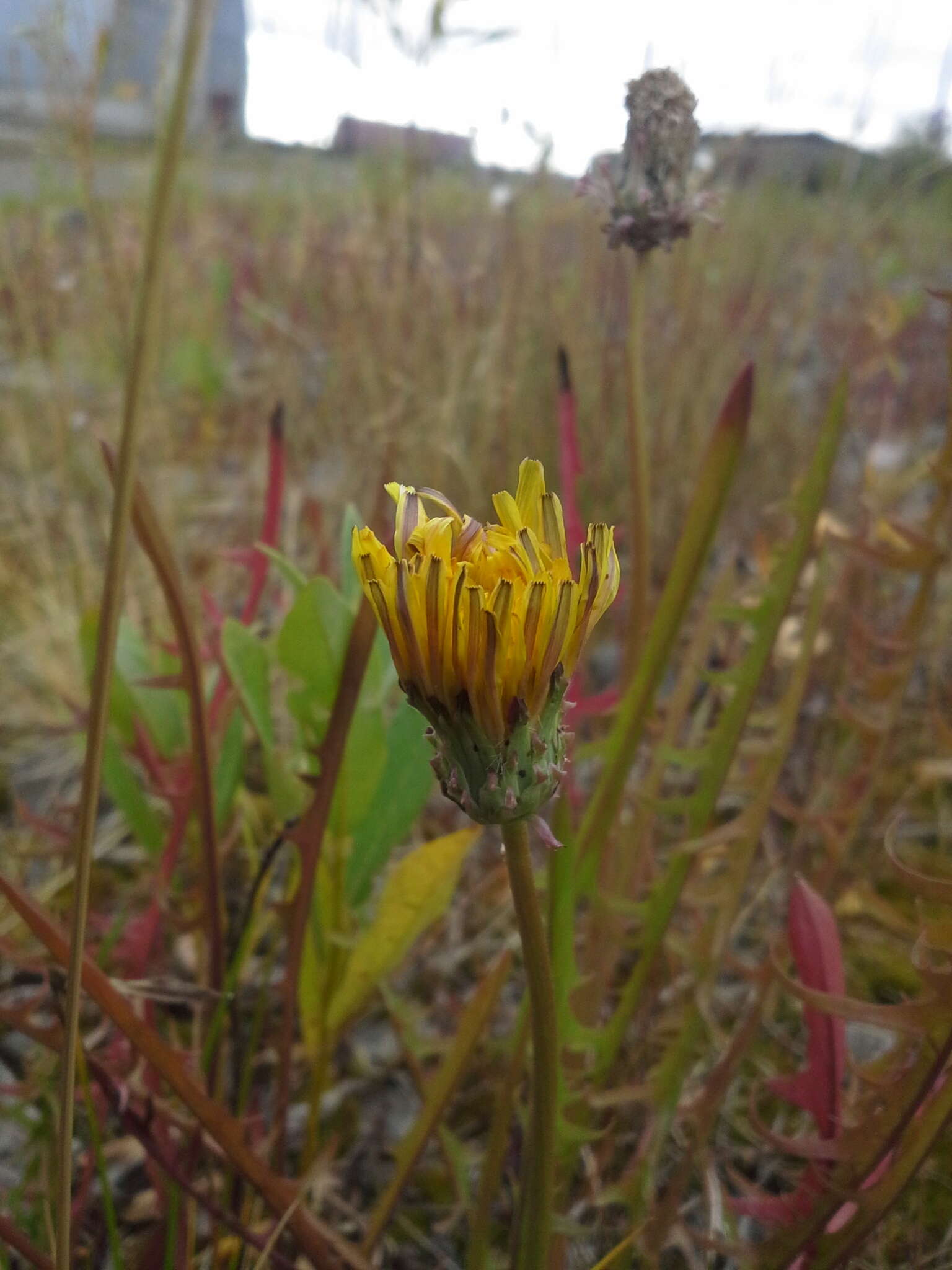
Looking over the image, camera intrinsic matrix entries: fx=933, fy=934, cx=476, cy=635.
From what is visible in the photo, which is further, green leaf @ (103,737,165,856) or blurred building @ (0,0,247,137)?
blurred building @ (0,0,247,137)

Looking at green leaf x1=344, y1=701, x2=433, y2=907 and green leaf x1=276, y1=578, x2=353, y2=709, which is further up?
green leaf x1=276, y1=578, x2=353, y2=709

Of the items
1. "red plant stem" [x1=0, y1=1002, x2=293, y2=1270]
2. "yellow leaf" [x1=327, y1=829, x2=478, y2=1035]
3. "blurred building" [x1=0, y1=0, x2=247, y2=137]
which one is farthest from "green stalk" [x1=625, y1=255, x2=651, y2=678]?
"red plant stem" [x1=0, y1=1002, x2=293, y2=1270]

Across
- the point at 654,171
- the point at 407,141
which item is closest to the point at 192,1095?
the point at 654,171

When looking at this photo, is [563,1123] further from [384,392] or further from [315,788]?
[384,392]

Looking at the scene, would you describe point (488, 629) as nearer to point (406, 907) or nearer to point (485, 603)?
point (485, 603)

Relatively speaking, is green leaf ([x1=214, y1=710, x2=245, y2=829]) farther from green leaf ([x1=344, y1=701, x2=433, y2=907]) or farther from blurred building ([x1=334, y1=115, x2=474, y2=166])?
blurred building ([x1=334, y1=115, x2=474, y2=166])

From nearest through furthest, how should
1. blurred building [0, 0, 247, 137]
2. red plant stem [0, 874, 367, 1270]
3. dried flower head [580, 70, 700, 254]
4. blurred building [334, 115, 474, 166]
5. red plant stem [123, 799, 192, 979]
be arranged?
red plant stem [0, 874, 367, 1270] < dried flower head [580, 70, 700, 254] < red plant stem [123, 799, 192, 979] < blurred building [0, 0, 247, 137] < blurred building [334, 115, 474, 166]
